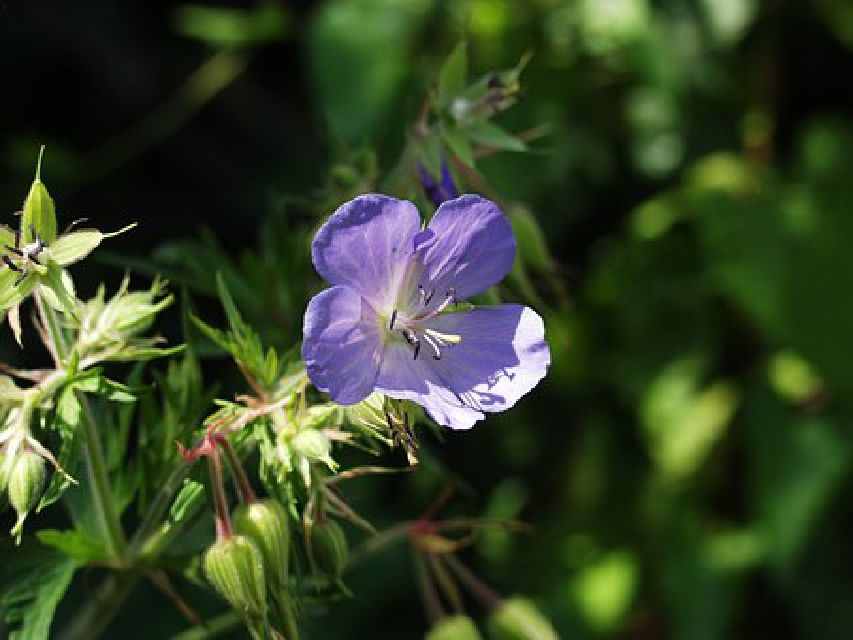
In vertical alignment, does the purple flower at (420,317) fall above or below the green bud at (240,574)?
above

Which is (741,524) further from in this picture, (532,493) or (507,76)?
(507,76)

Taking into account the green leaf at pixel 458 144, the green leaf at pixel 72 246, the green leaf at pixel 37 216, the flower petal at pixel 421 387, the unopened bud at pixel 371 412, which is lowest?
the flower petal at pixel 421 387

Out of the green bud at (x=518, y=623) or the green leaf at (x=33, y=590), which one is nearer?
the green leaf at (x=33, y=590)

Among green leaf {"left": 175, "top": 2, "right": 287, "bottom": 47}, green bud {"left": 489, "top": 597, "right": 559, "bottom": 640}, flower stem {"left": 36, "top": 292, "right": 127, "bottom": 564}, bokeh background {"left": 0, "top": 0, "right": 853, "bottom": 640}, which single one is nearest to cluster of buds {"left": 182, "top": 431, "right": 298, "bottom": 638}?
flower stem {"left": 36, "top": 292, "right": 127, "bottom": 564}

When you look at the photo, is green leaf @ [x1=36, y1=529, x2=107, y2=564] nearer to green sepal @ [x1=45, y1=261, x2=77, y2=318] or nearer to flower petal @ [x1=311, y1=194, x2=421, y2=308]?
green sepal @ [x1=45, y1=261, x2=77, y2=318]

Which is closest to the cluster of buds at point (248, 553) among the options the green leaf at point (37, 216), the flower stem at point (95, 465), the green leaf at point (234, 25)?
the flower stem at point (95, 465)

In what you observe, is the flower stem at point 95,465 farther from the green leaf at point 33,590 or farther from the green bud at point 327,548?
the green bud at point 327,548

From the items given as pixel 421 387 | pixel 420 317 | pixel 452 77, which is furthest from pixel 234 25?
pixel 421 387
